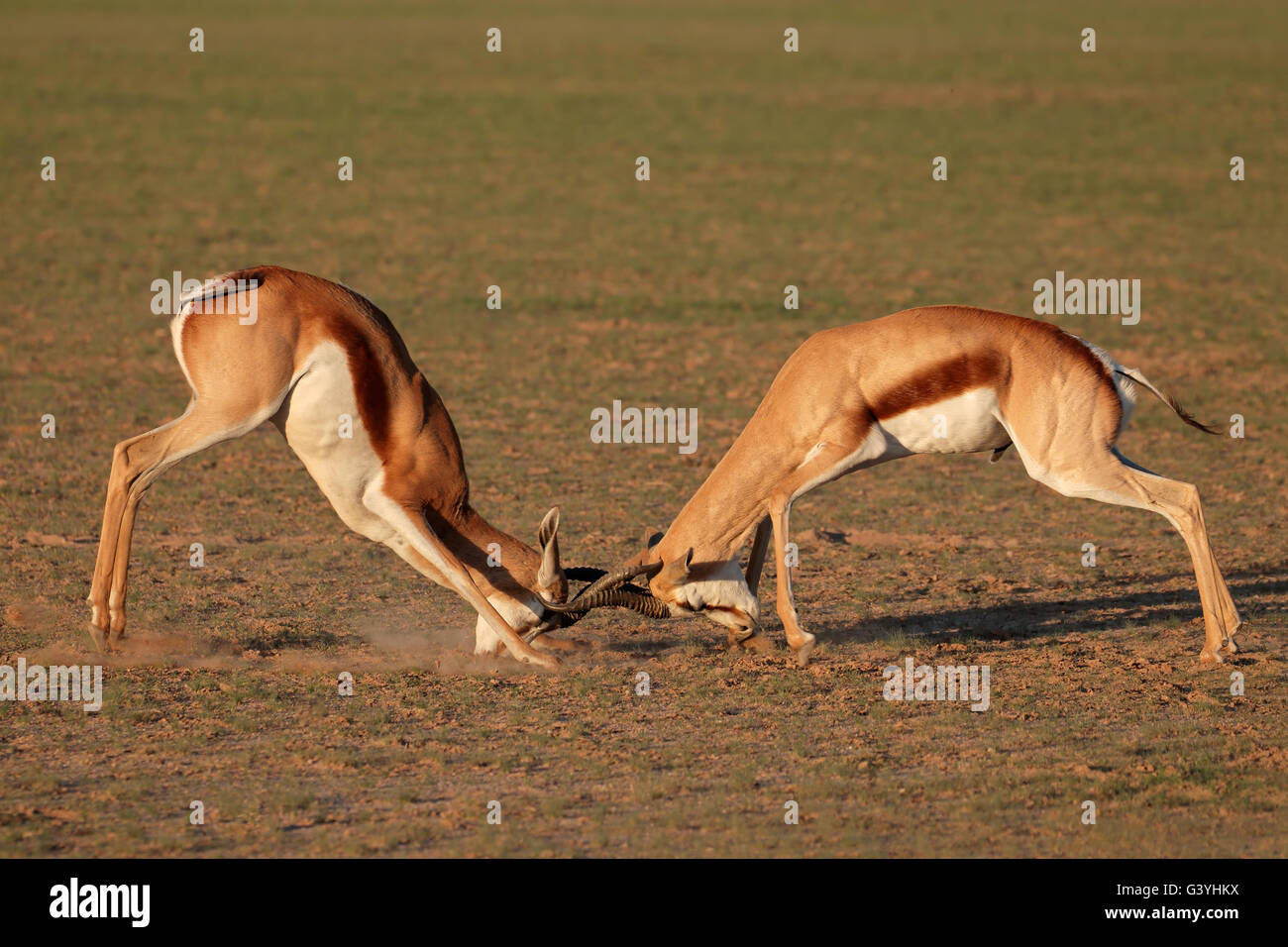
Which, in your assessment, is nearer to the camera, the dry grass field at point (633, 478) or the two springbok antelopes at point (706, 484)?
the dry grass field at point (633, 478)

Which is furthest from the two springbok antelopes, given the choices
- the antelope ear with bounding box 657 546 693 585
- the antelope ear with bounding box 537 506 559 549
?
the antelope ear with bounding box 537 506 559 549

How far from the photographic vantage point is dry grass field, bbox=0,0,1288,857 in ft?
23.6

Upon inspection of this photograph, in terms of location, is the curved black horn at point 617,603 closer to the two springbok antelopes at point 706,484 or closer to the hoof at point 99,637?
the two springbok antelopes at point 706,484

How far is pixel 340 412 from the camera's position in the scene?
27.9ft

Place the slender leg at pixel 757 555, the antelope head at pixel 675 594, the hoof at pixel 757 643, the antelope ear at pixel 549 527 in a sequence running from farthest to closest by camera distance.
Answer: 1. the slender leg at pixel 757 555
2. the hoof at pixel 757 643
3. the antelope head at pixel 675 594
4. the antelope ear at pixel 549 527

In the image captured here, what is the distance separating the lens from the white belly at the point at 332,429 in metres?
8.52

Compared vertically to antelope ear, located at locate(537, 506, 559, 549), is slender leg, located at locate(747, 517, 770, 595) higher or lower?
lower

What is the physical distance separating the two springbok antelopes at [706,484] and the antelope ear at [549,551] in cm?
1

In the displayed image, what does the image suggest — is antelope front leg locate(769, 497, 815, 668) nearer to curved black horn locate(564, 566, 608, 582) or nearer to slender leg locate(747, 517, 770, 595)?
slender leg locate(747, 517, 770, 595)

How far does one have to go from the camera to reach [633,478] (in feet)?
Answer: 42.4

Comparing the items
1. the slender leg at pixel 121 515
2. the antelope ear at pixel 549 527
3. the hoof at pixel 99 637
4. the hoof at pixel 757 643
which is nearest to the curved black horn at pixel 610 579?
the antelope ear at pixel 549 527
